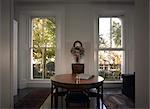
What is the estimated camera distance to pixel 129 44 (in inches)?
288

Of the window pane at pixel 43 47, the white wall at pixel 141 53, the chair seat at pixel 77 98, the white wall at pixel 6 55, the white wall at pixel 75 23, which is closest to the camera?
the white wall at pixel 141 53

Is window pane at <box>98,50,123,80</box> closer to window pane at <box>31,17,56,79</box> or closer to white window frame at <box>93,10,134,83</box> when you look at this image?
white window frame at <box>93,10,134,83</box>

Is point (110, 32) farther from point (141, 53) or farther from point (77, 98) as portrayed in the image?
point (141, 53)

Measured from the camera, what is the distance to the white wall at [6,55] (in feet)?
6.47

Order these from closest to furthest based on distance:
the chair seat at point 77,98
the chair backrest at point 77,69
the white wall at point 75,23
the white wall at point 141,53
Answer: the white wall at point 141,53 → the chair seat at point 77,98 → the chair backrest at point 77,69 → the white wall at point 75,23

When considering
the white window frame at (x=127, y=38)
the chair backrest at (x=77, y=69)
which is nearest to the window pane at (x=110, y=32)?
the white window frame at (x=127, y=38)

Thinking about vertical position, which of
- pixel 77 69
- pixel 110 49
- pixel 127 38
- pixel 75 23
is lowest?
pixel 77 69

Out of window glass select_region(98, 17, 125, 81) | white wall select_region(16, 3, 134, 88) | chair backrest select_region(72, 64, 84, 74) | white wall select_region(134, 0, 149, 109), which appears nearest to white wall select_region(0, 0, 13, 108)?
white wall select_region(134, 0, 149, 109)

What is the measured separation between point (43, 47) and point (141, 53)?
19.1ft

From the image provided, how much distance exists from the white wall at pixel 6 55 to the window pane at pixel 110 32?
5617 mm

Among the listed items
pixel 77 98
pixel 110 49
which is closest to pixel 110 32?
pixel 110 49

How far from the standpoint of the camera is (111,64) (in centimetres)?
757

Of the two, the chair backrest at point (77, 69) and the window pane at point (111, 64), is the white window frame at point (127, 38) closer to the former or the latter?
the window pane at point (111, 64)

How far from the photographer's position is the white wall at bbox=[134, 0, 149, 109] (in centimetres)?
186
